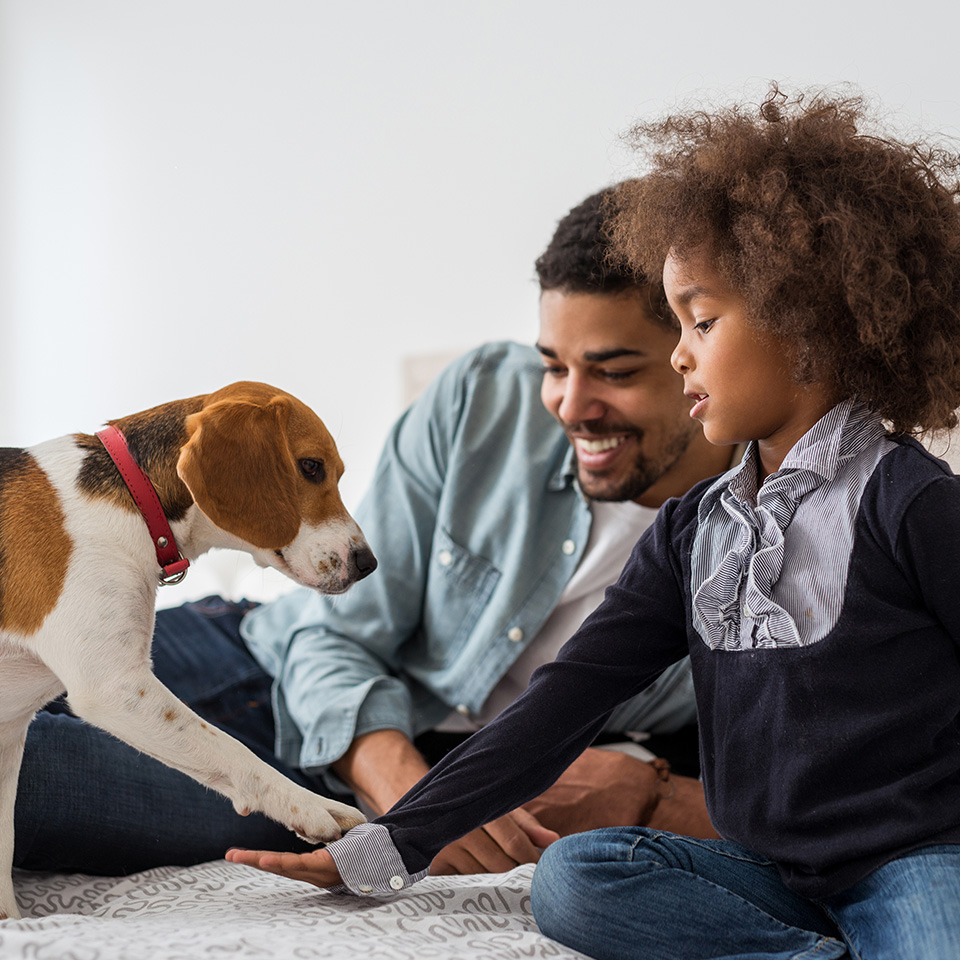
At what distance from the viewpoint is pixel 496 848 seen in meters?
1.20

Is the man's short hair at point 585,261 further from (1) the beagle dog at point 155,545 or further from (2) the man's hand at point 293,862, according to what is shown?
(2) the man's hand at point 293,862

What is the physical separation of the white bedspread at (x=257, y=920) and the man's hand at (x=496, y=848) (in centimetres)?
7

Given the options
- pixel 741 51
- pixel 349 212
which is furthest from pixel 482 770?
pixel 349 212

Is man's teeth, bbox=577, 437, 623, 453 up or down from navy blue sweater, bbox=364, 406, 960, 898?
up

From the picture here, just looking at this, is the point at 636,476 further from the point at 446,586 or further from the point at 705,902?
the point at 705,902

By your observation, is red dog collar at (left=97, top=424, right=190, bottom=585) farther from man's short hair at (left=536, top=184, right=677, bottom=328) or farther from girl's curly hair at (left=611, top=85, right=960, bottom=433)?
man's short hair at (left=536, top=184, right=677, bottom=328)

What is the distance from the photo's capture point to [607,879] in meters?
0.88

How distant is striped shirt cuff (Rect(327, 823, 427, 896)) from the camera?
2.87ft

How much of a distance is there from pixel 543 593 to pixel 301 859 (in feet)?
2.38

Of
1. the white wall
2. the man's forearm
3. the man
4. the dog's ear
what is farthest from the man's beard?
the white wall

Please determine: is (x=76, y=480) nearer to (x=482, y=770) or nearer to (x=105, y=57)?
(x=482, y=770)

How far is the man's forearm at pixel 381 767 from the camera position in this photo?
4.24ft

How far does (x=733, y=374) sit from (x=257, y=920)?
69cm

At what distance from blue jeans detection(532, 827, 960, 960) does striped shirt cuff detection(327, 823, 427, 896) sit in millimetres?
147
